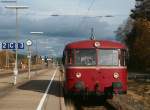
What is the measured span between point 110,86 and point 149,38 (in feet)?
186

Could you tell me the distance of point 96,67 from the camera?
84.3 ft

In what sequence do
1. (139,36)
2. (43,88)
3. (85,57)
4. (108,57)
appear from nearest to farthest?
(108,57) < (85,57) < (43,88) < (139,36)

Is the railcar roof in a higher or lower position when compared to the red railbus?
higher

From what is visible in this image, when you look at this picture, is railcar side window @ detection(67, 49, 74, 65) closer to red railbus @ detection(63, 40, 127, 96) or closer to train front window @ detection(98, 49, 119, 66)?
red railbus @ detection(63, 40, 127, 96)

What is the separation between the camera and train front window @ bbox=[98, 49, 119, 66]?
25.9 m

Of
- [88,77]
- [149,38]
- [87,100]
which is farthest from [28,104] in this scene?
[149,38]

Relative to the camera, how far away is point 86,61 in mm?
25938

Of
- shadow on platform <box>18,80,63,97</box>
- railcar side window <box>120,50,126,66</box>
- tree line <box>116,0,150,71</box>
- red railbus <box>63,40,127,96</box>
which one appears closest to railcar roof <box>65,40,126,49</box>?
red railbus <box>63,40,127,96</box>

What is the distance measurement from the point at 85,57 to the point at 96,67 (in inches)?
31.1

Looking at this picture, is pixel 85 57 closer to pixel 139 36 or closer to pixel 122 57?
pixel 122 57

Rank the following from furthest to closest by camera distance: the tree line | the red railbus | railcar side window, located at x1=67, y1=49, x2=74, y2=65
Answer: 1. the tree line
2. railcar side window, located at x1=67, y1=49, x2=74, y2=65
3. the red railbus

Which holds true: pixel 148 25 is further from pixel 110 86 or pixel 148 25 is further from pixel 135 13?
pixel 110 86

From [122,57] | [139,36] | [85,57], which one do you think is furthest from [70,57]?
[139,36]

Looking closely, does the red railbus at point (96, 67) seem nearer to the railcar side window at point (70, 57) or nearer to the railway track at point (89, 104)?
the railcar side window at point (70, 57)
